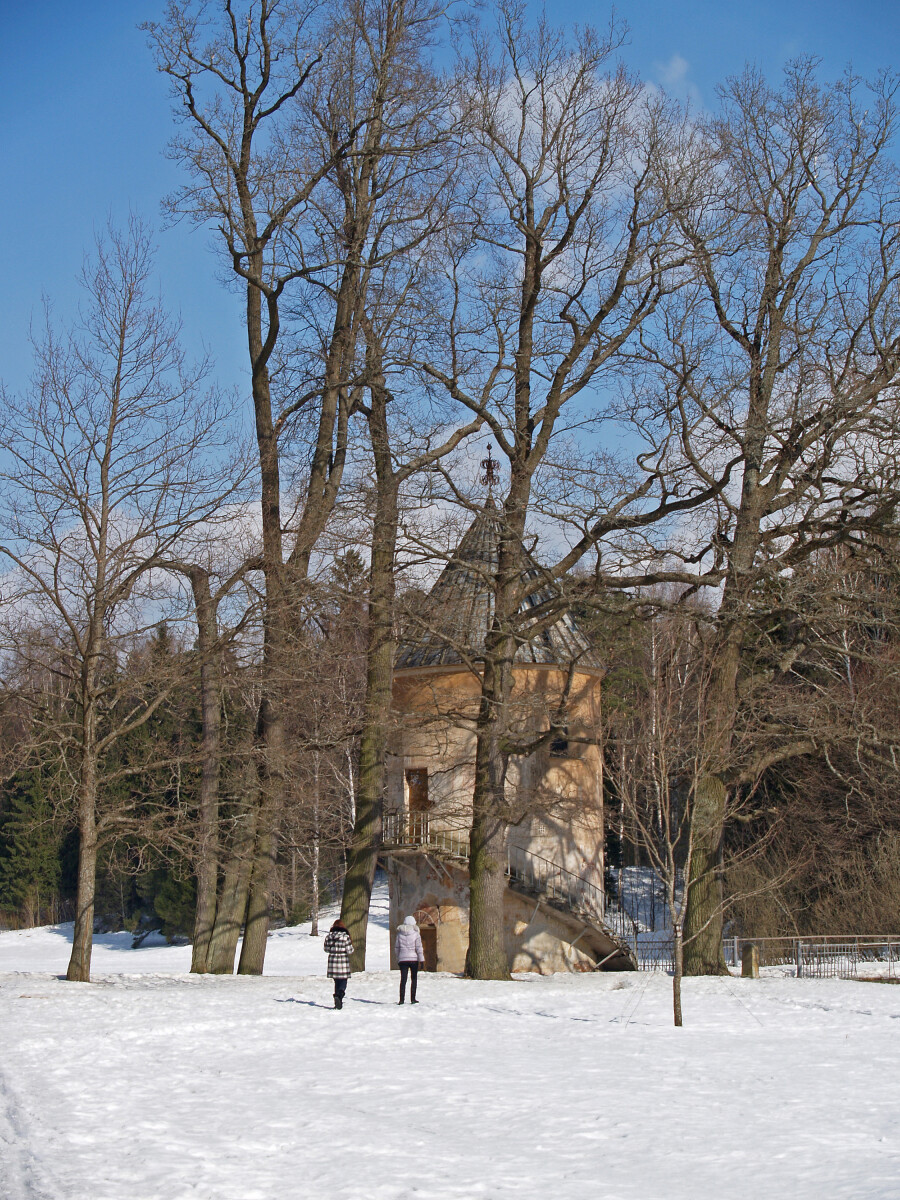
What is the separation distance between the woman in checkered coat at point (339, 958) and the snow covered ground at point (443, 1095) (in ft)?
1.02

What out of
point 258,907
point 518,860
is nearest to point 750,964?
point 518,860

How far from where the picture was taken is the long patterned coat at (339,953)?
15.6 m

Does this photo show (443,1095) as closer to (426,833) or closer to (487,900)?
(487,900)

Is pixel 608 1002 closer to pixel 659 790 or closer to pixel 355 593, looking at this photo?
pixel 659 790

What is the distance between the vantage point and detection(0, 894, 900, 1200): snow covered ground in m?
7.44

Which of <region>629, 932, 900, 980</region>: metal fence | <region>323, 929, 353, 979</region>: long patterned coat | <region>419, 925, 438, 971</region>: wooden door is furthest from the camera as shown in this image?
<region>419, 925, 438, 971</region>: wooden door

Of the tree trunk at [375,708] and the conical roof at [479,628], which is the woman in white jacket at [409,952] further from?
the conical roof at [479,628]

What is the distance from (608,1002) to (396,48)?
16.3 meters

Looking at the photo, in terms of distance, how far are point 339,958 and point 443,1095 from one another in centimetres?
577

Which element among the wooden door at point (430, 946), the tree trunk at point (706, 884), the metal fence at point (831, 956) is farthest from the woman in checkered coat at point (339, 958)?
the metal fence at point (831, 956)

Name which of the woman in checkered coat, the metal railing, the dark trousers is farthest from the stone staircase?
the woman in checkered coat

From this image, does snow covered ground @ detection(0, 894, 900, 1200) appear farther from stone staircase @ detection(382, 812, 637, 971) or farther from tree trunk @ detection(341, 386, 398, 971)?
stone staircase @ detection(382, 812, 637, 971)

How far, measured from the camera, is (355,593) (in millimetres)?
19828

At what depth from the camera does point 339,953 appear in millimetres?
15812
